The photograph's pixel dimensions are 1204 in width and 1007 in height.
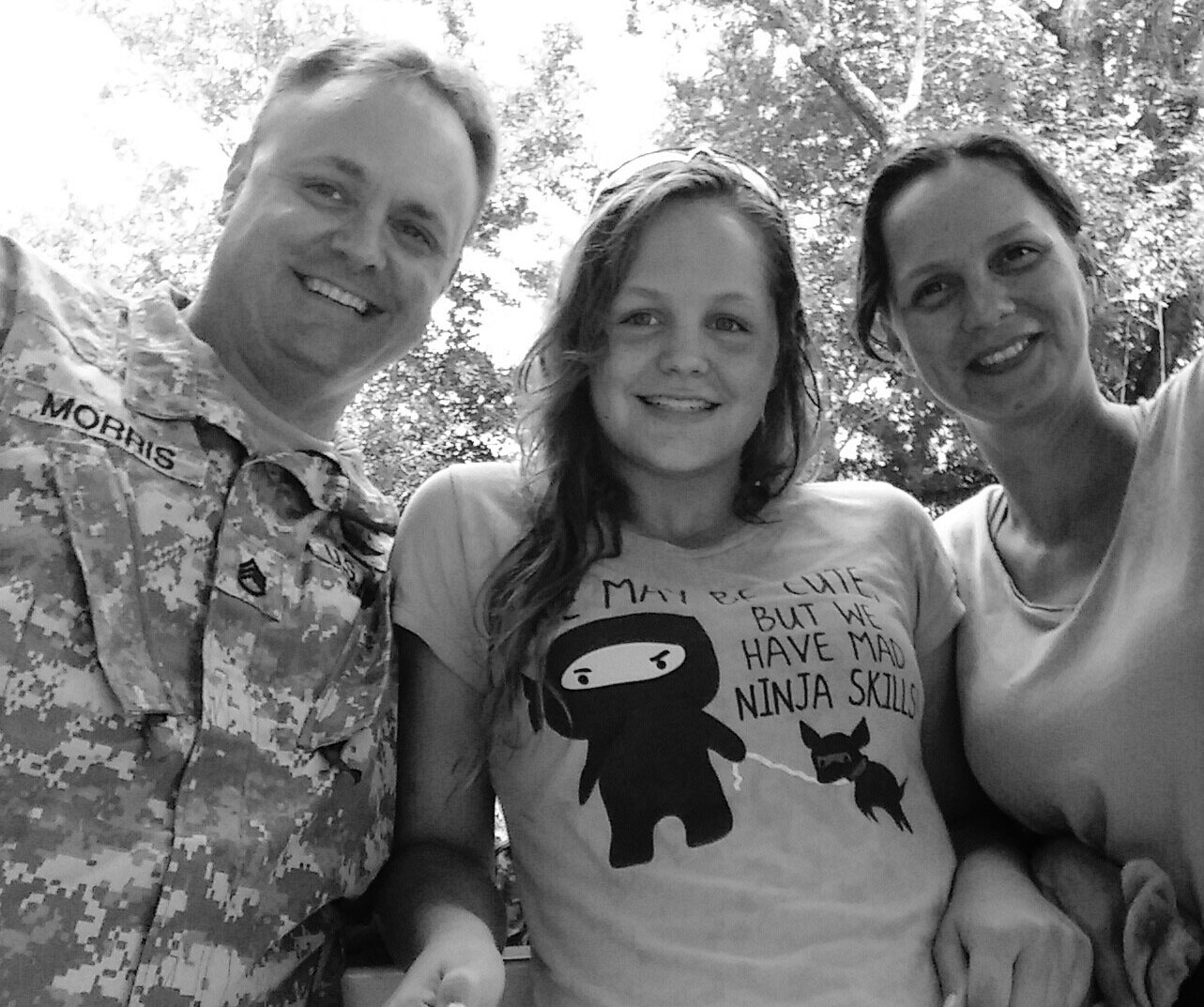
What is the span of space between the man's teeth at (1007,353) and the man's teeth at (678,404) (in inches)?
12.4

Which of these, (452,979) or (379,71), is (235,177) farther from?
(452,979)

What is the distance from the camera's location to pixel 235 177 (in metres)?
1.12

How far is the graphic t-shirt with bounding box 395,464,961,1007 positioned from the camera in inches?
33.1

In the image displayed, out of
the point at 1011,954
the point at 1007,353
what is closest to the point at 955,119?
the point at 1007,353

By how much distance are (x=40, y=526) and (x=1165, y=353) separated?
7.65 ft

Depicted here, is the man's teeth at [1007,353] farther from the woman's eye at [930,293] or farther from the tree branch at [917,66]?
the tree branch at [917,66]

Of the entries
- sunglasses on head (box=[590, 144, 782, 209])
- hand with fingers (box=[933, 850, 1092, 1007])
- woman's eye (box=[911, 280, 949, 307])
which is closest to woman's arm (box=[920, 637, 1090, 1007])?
hand with fingers (box=[933, 850, 1092, 1007])

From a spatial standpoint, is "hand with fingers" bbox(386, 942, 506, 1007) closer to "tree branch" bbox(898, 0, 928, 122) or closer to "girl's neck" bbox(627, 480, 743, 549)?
"girl's neck" bbox(627, 480, 743, 549)

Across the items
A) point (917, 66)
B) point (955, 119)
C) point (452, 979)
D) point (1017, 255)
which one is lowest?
point (452, 979)

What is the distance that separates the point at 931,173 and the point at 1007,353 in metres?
0.22

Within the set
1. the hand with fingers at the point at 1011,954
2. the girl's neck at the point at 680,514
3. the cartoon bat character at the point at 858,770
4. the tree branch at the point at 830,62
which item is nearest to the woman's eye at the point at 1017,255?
the girl's neck at the point at 680,514

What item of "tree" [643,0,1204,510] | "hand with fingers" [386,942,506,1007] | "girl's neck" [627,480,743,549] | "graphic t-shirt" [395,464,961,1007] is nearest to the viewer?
"hand with fingers" [386,942,506,1007]

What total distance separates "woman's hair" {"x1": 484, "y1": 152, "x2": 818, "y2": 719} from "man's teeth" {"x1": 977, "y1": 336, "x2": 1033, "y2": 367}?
19 centimetres

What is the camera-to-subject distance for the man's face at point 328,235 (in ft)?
3.39
